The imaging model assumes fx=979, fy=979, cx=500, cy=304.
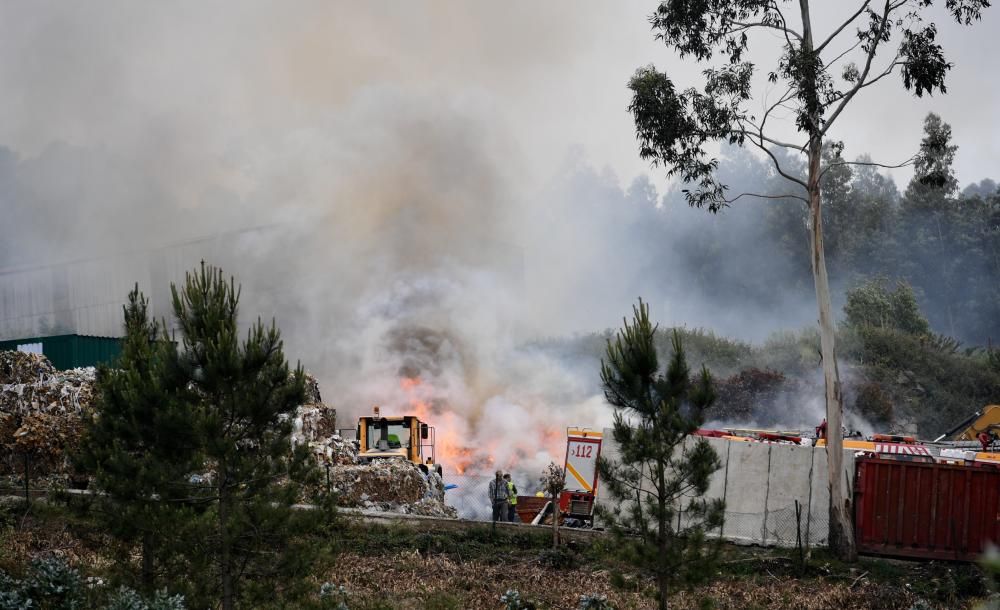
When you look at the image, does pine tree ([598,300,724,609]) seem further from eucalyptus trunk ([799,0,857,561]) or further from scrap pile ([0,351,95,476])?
scrap pile ([0,351,95,476])

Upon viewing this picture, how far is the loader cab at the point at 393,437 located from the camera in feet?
85.5

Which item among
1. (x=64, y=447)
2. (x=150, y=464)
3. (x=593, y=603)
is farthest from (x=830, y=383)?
(x=64, y=447)

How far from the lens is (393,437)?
26406 mm

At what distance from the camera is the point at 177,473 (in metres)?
12.2

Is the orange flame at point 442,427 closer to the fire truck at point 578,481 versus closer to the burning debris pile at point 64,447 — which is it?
the burning debris pile at point 64,447

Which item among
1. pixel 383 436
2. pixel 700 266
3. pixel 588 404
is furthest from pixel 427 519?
pixel 700 266

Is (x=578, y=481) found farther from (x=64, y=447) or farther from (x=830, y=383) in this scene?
(x=64, y=447)

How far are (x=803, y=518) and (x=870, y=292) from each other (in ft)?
153

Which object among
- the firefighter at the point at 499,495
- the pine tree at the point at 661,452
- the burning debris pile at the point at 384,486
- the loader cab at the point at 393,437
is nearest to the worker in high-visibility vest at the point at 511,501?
the firefighter at the point at 499,495

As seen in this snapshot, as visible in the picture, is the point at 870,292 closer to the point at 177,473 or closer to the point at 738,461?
the point at 738,461

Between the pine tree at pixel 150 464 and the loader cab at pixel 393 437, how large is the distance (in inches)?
512

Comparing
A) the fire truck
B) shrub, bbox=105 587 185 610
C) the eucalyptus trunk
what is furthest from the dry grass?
shrub, bbox=105 587 185 610

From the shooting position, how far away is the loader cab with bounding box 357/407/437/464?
85.5ft

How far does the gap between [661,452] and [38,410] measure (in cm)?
1797
